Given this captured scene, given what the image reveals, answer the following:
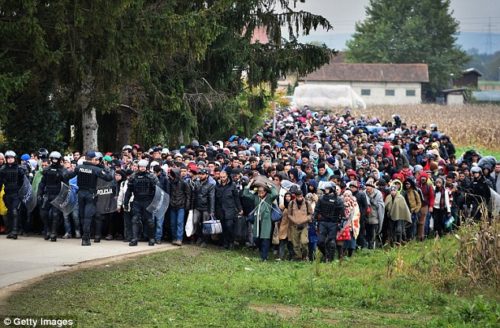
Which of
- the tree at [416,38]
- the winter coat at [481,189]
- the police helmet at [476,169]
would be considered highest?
the tree at [416,38]

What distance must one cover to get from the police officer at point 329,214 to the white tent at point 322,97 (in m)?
50.3

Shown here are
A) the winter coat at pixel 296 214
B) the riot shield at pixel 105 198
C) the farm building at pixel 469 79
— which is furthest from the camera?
the farm building at pixel 469 79

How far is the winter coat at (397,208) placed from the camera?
67.5 ft

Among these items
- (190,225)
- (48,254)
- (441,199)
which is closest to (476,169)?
(441,199)

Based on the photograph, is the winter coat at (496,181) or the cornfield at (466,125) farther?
the cornfield at (466,125)

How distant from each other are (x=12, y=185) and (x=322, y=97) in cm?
5306

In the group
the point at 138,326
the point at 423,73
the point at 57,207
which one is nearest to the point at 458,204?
the point at 57,207

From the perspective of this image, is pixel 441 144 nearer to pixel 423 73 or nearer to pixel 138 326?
pixel 138 326

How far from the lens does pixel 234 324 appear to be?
40.1 ft

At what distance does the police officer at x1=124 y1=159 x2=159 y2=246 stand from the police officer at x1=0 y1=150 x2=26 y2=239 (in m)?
2.21

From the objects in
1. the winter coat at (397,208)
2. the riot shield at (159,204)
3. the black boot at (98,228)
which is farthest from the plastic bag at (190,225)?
the winter coat at (397,208)

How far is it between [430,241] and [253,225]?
4577 mm

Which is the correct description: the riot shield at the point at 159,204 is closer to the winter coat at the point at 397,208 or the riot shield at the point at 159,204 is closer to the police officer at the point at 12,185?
the police officer at the point at 12,185

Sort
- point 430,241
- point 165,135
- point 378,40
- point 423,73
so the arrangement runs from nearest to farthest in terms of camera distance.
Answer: point 430,241
point 165,135
point 423,73
point 378,40
